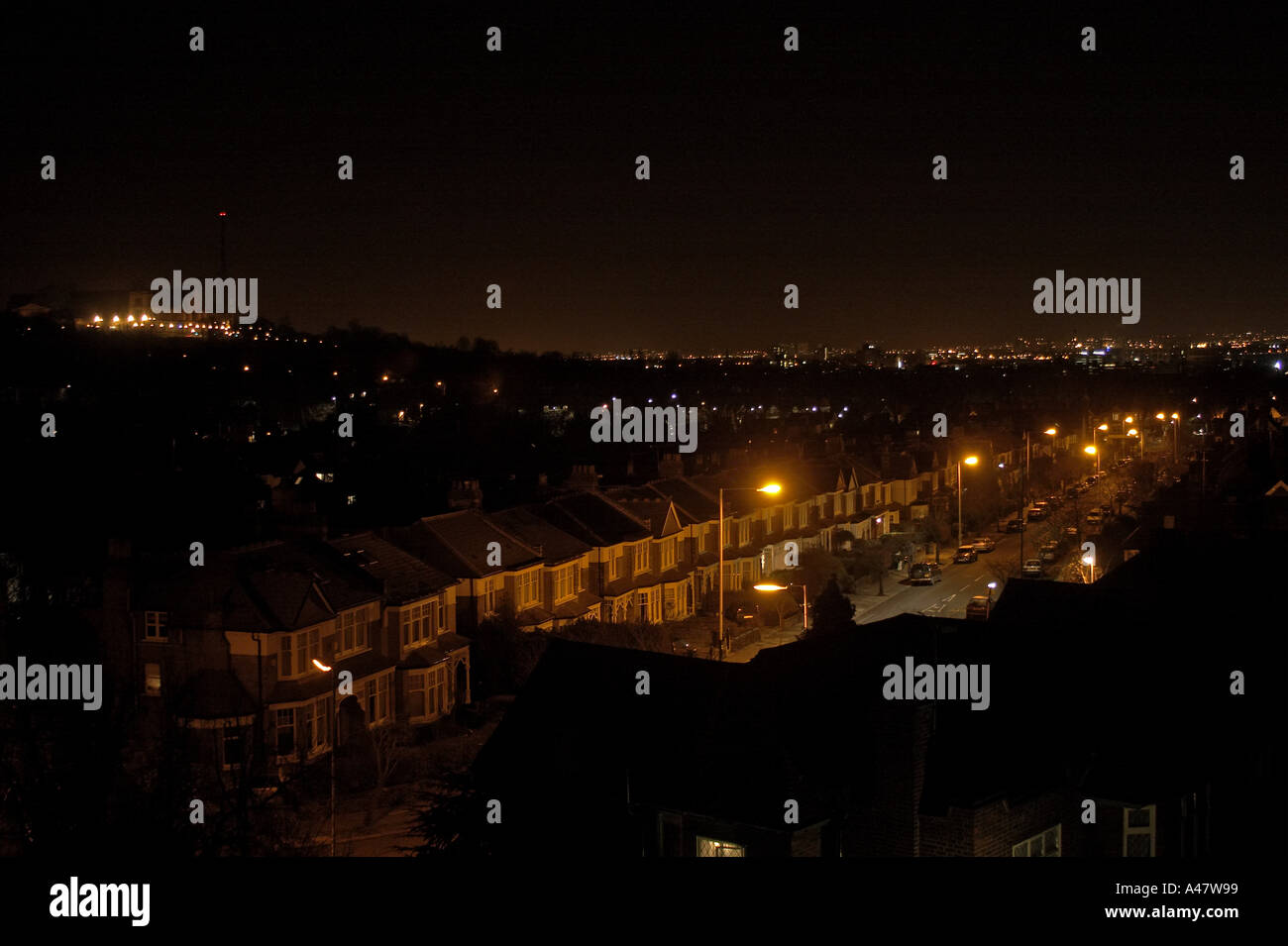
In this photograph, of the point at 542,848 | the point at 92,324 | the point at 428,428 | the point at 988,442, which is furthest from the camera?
the point at 92,324

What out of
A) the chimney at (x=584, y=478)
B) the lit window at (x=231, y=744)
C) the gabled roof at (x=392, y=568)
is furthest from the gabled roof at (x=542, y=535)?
the lit window at (x=231, y=744)

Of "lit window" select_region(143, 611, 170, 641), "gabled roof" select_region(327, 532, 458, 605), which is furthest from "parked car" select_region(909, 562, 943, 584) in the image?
"lit window" select_region(143, 611, 170, 641)

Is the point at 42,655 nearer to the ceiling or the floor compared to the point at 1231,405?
nearer to the floor

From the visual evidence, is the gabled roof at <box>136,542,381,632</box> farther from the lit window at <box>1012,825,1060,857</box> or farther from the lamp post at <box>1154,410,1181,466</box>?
the lamp post at <box>1154,410,1181,466</box>

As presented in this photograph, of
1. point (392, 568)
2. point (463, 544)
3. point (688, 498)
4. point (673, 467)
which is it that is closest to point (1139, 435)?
point (673, 467)

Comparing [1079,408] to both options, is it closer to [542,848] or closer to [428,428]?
[428,428]
